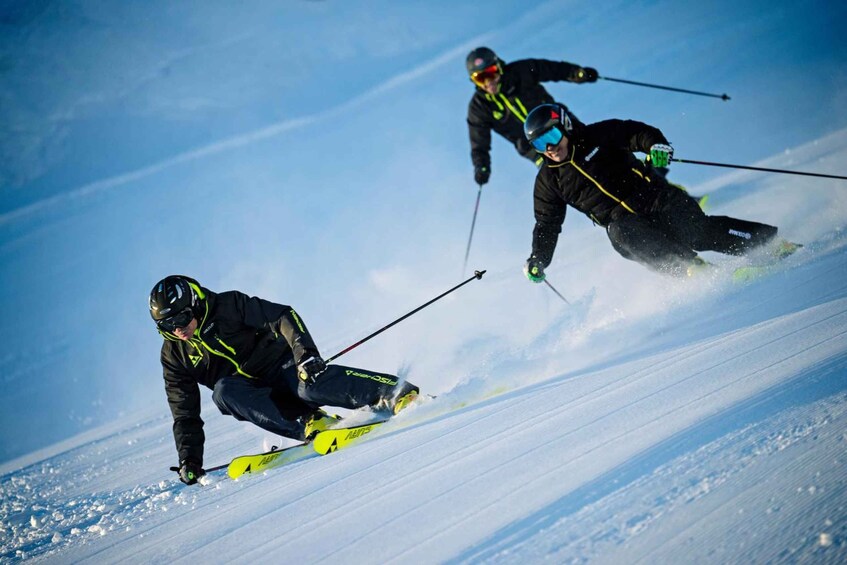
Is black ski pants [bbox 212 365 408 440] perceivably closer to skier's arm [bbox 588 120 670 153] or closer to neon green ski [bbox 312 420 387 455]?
neon green ski [bbox 312 420 387 455]

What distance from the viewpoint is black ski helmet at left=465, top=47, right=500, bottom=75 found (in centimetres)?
735

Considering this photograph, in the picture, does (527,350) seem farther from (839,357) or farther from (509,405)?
(839,357)

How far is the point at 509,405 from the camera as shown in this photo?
146 inches

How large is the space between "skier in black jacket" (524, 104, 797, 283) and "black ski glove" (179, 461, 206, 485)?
447cm

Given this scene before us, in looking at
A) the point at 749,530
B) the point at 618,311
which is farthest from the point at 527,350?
the point at 749,530

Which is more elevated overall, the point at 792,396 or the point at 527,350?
the point at 527,350

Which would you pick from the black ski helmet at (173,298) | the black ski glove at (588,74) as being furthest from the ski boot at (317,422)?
the black ski glove at (588,74)

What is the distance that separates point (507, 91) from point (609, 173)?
3.06 m

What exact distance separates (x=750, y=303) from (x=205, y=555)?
4189 mm

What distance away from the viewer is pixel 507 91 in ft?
25.4

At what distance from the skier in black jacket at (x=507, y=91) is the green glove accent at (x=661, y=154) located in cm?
246

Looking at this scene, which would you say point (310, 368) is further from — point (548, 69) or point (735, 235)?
point (548, 69)

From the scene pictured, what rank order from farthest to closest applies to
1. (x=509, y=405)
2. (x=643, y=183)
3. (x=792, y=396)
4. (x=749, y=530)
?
(x=643, y=183)
(x=509, y=405)
(x=792, y=396)
(x=749, y=530)

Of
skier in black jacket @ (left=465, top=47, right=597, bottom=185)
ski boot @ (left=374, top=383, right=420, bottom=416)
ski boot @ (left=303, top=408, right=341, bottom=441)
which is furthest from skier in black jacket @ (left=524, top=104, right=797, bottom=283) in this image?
ski boot @ (left=303, top=408, right=341, bottom=441)
